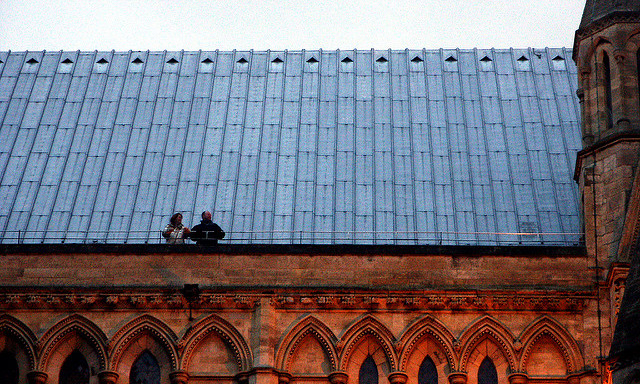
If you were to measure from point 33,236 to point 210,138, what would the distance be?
20.7 ft

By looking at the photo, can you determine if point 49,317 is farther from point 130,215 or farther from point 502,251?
point 502,251

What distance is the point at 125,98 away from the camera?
42.3 meters

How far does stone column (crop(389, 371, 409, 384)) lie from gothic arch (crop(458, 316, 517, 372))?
1494 mm

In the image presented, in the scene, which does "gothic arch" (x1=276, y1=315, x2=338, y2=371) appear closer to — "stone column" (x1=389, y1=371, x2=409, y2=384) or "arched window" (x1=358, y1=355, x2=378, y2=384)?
"arched window" (x1=358, y1=355, x2=378, y2=384)

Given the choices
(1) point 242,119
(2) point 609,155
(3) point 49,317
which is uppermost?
(1) point 242,119

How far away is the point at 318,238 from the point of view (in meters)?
36.6

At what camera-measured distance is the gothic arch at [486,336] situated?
109 feet

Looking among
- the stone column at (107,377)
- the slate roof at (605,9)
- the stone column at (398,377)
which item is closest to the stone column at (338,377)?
the stone column at (398,377)

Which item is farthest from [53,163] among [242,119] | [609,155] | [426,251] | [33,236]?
Answer: [609,155]

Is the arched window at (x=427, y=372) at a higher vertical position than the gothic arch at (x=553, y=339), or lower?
lower

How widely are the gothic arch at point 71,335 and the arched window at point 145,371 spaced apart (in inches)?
31.8

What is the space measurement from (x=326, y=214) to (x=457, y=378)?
6645 millimetres

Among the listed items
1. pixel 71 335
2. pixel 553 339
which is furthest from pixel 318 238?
pixel 71 335

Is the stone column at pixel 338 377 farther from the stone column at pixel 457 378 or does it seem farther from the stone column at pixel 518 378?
the stone column at pixel 518 378
